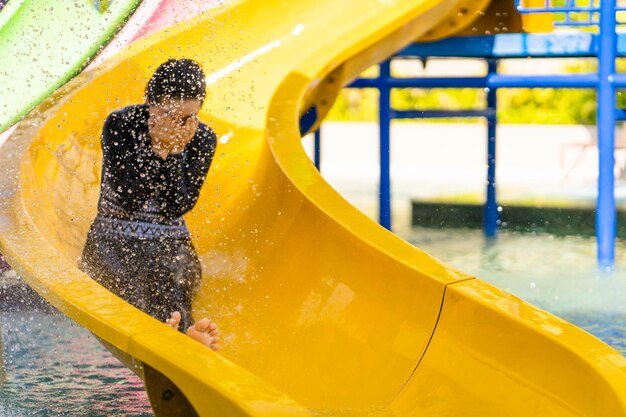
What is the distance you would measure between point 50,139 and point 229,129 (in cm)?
75

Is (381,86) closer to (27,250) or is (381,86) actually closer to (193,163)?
→ (193,163)

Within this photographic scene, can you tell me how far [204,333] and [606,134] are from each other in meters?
2.98

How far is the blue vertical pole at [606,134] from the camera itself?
5.22m

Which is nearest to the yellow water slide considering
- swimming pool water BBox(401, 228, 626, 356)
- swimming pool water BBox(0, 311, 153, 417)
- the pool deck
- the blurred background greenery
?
swimming pool water BBox(0, 311, 153, 417)

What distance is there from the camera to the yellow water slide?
2414mm

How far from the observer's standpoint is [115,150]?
3.36 metres

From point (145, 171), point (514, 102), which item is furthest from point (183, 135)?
→ point (514, 102)

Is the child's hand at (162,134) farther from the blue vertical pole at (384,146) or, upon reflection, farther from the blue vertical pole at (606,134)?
the blue vertical pole at (606,134)

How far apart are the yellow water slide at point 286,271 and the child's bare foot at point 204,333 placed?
207 millimetres

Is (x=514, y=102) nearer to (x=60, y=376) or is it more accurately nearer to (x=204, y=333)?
(x=60, y=376)

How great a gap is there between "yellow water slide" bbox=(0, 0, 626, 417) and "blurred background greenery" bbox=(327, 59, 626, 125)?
4.42 metres

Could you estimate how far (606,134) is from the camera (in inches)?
208

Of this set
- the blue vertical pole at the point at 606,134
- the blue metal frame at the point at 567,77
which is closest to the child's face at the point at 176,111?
the blue metal frame at the point at 567,77

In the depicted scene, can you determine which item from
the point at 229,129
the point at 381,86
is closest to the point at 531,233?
the point at 381,86
